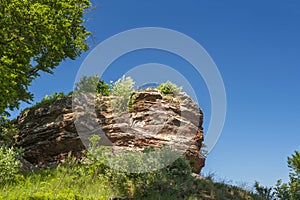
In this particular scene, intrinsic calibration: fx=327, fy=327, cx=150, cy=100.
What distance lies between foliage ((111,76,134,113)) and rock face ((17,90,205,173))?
0.42 metres

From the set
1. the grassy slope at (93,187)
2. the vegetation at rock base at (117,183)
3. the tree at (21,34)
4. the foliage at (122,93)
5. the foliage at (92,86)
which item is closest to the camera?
the grassy slope at (93,187)

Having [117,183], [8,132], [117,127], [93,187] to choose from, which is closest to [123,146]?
[117,127]

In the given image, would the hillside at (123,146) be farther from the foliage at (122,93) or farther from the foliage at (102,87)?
the foliage at (102,87)

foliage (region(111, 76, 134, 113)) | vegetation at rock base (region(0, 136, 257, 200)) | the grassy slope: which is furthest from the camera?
foliage (region(111, 76, 134, 113))

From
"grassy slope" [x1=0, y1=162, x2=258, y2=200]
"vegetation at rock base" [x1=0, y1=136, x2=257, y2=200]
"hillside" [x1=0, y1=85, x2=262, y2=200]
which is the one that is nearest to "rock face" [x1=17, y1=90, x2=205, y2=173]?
"hillside" [x1=0, y1=85, x2=262, y2=200]

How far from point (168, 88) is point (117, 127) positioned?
4422mm

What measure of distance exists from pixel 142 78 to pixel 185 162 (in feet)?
17.2

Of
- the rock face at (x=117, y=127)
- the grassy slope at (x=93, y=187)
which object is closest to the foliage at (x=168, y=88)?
the rock face at (x=117, y=127)

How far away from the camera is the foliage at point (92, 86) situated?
1962 cm

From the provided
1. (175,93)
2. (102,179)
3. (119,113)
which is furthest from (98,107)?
(102,179)

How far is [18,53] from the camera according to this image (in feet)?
48.0

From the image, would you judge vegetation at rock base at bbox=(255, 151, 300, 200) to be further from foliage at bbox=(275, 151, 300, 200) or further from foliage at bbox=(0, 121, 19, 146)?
Result: foliage at bbox=(0, 121, 19, 146)

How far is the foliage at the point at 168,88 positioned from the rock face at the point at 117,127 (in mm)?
851

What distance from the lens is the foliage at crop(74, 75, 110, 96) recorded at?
1962cm
